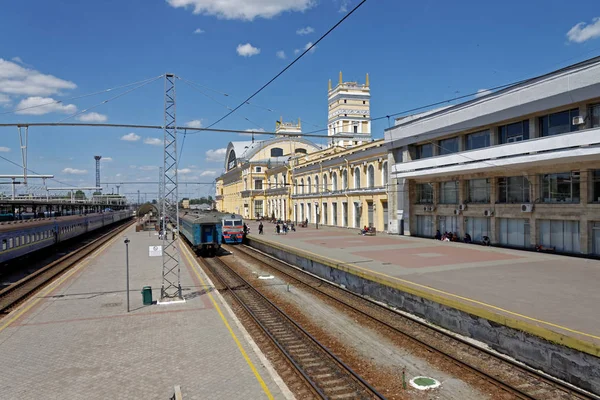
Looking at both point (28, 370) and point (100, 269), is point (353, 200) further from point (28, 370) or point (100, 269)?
point (28, 370)

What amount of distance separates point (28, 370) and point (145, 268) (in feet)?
48.3

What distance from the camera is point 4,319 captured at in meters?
13.1

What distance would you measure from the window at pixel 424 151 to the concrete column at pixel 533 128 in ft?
29.6

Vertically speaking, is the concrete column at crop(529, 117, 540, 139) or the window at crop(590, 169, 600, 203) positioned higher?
the concrete column at crop(529, 117, 540, 139)

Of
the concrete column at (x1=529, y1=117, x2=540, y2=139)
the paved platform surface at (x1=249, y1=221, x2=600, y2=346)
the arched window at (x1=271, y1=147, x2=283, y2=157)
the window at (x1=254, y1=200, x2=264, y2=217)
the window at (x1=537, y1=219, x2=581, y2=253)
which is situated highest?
the arched window at (x1=271, y1=147, x2=283, y2=157)

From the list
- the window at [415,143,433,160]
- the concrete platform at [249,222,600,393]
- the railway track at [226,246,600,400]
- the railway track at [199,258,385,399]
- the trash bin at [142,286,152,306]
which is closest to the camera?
the railway track at [226,246,600,400]

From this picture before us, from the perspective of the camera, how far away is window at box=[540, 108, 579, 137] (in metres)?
20.2

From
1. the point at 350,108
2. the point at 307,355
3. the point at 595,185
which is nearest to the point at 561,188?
the point at 595,185

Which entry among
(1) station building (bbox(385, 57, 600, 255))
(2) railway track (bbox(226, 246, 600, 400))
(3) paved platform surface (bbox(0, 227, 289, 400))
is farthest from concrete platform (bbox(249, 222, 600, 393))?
(3) paved platform surface (bbox(0, 227, 289, 400))

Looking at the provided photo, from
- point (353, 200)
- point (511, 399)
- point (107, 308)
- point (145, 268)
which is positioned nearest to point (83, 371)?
point (107, 308)

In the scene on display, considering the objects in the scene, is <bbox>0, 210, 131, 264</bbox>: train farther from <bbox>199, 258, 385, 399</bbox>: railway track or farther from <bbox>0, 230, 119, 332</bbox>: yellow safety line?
<bbox>199, 258, 385, 399</bbox>: railway track

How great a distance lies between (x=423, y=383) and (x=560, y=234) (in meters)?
17.1

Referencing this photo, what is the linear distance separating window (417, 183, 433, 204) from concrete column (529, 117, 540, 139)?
373 inches

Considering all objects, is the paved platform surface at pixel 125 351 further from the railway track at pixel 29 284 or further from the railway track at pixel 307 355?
the railway track at pixel 307 355
